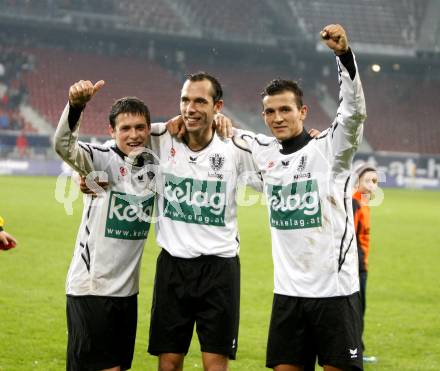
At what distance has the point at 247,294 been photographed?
10.4 m

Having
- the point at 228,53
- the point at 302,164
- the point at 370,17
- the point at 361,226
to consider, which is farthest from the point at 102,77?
the point at 302,164

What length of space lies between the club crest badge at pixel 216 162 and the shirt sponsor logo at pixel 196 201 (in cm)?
10

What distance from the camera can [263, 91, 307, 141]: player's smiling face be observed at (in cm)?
492

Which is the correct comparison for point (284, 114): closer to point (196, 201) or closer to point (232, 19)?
point (196, 201)

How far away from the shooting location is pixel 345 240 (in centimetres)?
486

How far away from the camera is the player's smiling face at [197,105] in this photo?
504cm

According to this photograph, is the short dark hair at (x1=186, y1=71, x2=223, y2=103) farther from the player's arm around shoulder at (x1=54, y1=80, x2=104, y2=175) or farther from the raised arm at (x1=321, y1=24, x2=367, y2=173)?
the raised arm at (x1=321, y1=24, x2=367, y2=173)

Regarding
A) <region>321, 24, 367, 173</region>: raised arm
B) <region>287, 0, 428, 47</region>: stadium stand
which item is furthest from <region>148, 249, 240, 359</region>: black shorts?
<region>287, 0, 428, 47</region>: stadium stand

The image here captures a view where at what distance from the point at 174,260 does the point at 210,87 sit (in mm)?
1106

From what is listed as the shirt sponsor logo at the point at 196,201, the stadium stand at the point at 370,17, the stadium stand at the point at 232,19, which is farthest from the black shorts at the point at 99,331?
the stadium stand at the point at 370,17

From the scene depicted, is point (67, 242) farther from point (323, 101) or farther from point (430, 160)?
point (323, 101)

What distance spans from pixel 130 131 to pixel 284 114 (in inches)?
37.5

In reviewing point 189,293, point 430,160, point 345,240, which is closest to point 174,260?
point 189,293

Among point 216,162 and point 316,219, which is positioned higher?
point 216,162
